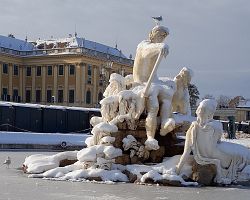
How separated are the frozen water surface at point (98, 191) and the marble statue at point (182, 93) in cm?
315

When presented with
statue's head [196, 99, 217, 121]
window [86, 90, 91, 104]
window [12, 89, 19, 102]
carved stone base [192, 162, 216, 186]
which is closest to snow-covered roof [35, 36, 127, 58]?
window [86, 90, 91, 104]

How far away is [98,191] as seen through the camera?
9.67 metres

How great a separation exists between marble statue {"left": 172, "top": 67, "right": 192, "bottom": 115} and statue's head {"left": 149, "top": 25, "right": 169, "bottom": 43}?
851 mm

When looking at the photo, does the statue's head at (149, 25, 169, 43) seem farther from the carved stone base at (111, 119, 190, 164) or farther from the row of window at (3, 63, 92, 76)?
the row of window at (3, 63, 92, 76)

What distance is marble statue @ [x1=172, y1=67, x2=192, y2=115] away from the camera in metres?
13.3

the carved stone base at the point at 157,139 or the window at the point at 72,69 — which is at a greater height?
the window at the point at 72,69

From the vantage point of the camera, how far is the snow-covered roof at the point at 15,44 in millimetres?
78812

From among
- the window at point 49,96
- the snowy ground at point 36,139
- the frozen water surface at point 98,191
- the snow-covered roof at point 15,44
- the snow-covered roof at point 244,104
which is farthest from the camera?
the snow-covered roof at point 244,104

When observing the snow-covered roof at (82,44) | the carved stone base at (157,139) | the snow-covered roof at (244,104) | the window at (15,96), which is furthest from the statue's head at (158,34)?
the snow-covered roof at (244,104)

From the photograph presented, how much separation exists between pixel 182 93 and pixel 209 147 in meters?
2.53

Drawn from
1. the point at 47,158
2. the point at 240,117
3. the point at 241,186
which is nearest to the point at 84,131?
the point at 47,158

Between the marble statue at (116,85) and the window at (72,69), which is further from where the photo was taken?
the window at (72,69)

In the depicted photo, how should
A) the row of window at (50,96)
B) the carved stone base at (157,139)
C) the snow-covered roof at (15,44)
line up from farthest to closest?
the snow-covered roof at (15,44) < the row of window at (50,96) < the carved stone base at (157,139)

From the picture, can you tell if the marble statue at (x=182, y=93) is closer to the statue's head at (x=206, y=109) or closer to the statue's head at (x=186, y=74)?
the statue's head at (x=186, y=74)
